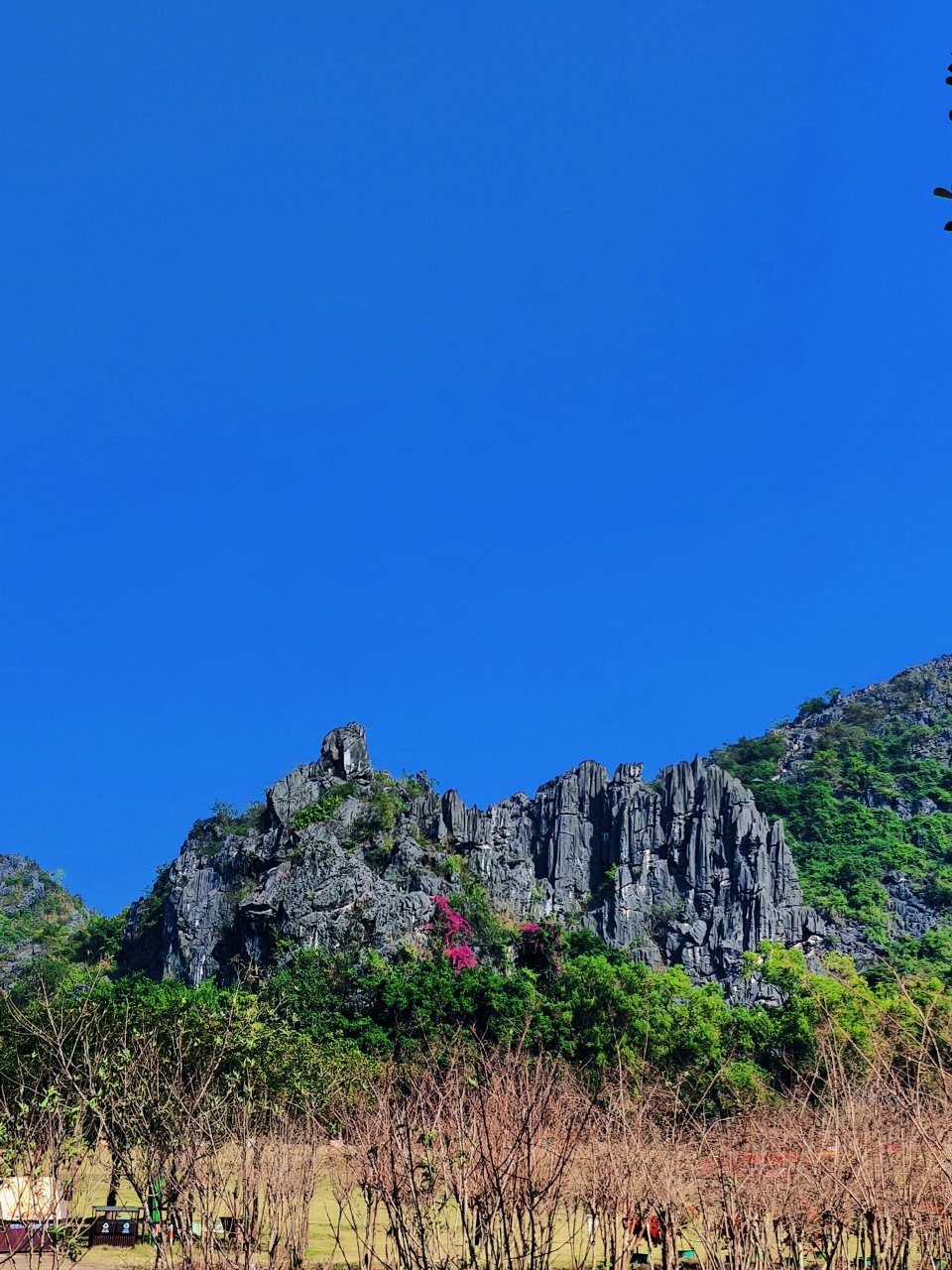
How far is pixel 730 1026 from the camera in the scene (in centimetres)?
4034

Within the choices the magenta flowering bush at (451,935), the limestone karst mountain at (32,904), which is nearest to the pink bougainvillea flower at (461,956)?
the magenta flowering bush at (451,935)

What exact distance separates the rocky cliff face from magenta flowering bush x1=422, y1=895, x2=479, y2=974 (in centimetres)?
47

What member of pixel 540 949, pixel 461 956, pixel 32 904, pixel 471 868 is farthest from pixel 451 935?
pixel 32 904

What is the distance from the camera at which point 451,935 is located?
1848 inches

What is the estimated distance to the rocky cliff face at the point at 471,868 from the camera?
155ft

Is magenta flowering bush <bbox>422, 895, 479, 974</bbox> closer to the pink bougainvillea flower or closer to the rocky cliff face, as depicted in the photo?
the pink bougainvillea flower

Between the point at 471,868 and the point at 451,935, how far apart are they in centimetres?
1072

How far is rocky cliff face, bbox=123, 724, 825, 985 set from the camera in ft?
155

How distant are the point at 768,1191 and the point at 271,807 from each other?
43857 millimetres

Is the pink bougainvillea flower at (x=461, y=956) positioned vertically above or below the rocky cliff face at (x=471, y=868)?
below

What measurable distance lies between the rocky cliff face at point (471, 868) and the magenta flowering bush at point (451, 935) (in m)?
0.47

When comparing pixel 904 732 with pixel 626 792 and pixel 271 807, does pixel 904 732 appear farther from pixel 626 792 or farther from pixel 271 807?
pixel 271 807

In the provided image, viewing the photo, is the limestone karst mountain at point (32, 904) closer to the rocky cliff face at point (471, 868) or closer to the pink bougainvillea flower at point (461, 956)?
the rocky cliff face at point (471, 868)

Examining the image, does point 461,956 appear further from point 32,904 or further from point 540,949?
point 32,904
